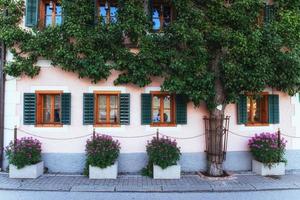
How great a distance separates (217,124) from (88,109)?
4.69 metres

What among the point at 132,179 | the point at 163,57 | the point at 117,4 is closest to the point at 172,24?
the point at 163,57

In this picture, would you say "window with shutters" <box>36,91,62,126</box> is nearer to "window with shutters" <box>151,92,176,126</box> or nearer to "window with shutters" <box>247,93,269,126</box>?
"window with shutters" <box>151,92,176,126</box>

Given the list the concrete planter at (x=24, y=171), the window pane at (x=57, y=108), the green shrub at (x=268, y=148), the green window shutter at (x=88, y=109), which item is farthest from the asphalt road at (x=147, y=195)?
the window pane at (x=57, y=108)

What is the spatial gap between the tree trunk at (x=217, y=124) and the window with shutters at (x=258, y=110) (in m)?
1.60

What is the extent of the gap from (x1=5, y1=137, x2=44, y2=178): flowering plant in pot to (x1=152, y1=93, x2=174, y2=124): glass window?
4.39 m

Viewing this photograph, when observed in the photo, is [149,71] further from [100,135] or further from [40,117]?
[40,117]

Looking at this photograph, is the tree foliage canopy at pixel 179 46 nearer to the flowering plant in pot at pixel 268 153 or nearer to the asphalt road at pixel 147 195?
the flowering plant in pot at pixel 268 153

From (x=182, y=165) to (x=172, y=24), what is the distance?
16.8 feet

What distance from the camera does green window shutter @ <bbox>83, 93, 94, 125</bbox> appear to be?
11.4 meters

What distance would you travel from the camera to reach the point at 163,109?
1184cm

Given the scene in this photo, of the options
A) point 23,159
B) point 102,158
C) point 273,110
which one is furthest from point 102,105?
point 273,110

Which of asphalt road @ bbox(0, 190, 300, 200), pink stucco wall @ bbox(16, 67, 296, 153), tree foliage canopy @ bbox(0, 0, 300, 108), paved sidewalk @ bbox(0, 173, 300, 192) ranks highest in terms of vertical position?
tree foliage canopy @ bbox(0, 0, 300, 108)

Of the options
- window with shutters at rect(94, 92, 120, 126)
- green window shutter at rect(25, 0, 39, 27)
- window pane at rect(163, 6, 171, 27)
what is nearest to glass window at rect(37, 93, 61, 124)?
window with shutters at rect(94, 92, 120, 126)

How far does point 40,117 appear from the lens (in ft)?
37.9
